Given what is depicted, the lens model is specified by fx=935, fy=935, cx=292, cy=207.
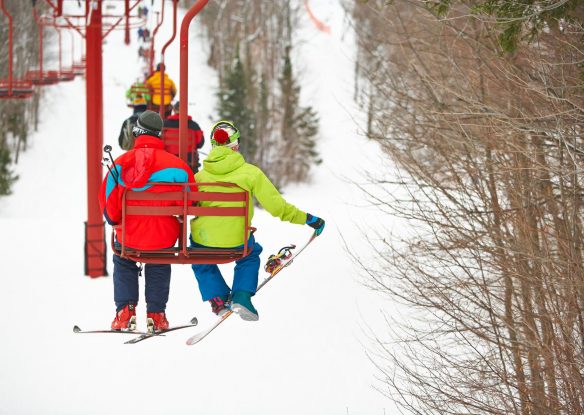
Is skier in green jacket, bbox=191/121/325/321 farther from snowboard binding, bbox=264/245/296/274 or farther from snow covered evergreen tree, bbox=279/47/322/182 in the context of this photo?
snow covered evergreen tree, bbox=279/47/322/182

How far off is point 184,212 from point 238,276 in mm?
885

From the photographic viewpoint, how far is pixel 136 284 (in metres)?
6.89

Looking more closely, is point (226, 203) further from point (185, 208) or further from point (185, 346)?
point (185, 346)

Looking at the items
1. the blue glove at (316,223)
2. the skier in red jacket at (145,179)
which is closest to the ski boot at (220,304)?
the skier in red jacket at (145,179)

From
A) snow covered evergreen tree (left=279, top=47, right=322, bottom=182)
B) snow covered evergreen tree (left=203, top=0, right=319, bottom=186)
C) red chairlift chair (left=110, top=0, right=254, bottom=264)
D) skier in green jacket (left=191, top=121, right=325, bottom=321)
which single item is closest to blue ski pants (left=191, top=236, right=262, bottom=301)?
skier in green jacket (left=191, top=121, right=325, bottom=321)

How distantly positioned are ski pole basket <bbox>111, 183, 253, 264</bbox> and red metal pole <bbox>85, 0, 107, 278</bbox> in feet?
23.9

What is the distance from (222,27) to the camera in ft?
177

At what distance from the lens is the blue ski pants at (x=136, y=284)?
22.4 feet

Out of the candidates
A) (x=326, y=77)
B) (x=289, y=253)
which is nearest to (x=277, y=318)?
(x=289, y=253)

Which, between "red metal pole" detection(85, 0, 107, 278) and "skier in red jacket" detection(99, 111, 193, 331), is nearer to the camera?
"skier in red jacket" detection(99, 111, 193, 331)

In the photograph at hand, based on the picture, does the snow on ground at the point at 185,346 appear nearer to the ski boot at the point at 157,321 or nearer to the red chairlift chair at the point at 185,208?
the red chairlift chair at the point at 185,208

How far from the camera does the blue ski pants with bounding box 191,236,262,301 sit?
265 inches

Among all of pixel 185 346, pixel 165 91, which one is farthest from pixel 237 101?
pixel 165 91

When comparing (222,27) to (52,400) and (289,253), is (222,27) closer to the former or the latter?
(52,400)
